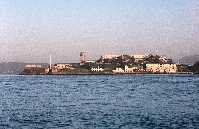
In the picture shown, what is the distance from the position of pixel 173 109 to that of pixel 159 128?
1262cm

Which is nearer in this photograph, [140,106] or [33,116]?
[33,116]

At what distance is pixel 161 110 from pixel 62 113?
9042 millimetres

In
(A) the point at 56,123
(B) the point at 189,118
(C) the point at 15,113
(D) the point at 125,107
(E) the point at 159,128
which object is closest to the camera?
(E) the point at 159,128

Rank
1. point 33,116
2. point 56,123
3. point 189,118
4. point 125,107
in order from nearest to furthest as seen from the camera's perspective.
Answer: point 56,123 → point 189,118 → point 33,116 → point 125,107

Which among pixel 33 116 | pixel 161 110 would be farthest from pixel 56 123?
pixel 161 110

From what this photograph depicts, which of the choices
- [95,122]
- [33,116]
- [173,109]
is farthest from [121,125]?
[173,109]

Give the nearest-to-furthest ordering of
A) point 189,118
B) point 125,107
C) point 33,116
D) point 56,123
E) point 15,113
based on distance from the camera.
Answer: point 56,123, point 189,118, point 33,116, point 15,113, point 125,107

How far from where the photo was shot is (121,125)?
114 ft

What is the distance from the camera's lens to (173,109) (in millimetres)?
45719

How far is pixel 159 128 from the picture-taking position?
33.4m

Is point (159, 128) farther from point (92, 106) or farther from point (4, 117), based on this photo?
point (92, 106)

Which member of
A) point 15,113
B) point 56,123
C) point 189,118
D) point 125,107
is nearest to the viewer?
point 56,123

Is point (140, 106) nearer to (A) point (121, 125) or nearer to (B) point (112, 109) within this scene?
(B) point (112, 109)

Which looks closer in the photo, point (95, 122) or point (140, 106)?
point (95, 122)
